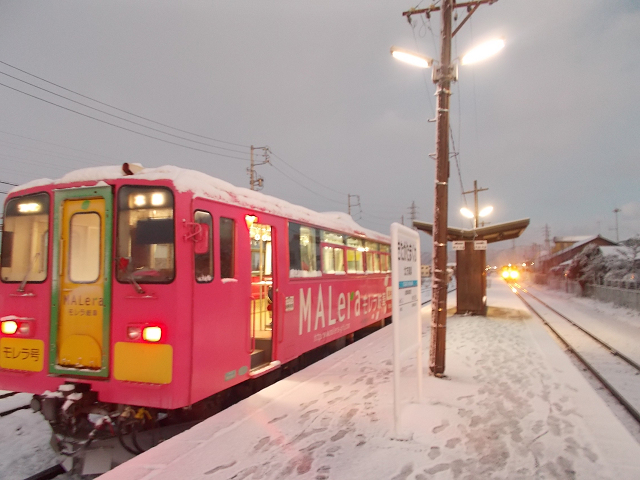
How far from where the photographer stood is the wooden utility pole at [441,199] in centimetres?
710

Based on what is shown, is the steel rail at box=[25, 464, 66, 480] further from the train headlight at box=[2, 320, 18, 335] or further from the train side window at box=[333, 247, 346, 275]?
the train side window at box=[333, 247, 346, 275]

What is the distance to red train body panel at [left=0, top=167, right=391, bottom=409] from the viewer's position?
4641mm

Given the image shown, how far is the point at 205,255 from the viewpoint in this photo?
5117 mm

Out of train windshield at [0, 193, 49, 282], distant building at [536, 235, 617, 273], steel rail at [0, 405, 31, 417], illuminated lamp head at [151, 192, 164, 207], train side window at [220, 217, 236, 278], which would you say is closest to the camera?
illuminated lamp head at [151, 192, 164, 207]

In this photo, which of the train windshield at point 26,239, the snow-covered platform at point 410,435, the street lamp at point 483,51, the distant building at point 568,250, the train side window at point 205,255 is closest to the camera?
the snow-covered platform at point 410,435

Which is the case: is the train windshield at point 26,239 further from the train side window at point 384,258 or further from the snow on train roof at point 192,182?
the train side window at point 384,258

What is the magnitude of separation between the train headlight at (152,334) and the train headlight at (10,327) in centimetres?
181

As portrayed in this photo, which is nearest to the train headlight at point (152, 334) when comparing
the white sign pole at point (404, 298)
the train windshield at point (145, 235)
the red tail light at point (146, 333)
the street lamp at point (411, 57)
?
the red tail light at point (146, 333)

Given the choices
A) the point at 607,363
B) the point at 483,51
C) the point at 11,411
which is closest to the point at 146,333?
the point at 11,411

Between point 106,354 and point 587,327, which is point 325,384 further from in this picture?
point 587,327

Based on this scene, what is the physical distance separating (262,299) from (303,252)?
1125 millimetres

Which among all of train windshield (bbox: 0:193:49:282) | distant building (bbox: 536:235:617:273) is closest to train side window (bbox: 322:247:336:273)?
train windshield (bbox: 0:193:49:282)

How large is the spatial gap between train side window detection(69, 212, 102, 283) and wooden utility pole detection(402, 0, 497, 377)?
4775 millimetres

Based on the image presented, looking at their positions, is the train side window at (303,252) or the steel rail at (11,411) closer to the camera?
the steel rail at (11,411)
